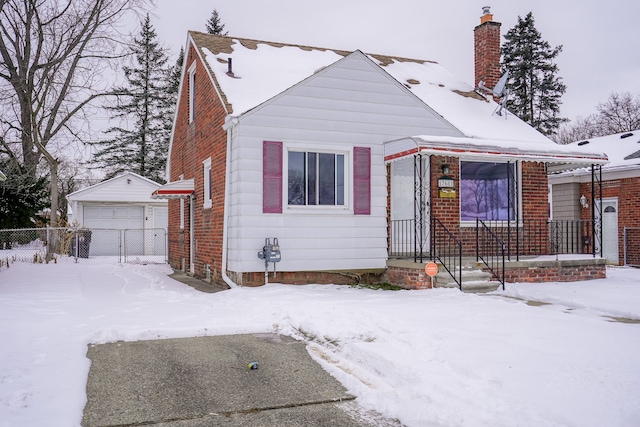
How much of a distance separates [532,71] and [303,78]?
98.6ft

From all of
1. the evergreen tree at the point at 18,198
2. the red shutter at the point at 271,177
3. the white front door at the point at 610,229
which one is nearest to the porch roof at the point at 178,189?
the red shutter at the point at 271,177

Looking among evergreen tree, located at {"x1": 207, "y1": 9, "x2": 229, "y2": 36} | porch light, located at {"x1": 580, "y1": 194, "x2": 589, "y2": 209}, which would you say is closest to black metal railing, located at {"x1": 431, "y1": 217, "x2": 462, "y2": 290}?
porch light, located at {"x1": 580, "y1": 194, "x2": 589, "y2": 209}

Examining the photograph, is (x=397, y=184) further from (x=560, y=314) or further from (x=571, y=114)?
(x=571, y=114)

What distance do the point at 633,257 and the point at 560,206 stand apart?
3233 mm

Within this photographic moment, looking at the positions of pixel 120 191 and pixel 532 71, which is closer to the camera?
pixel 120 191

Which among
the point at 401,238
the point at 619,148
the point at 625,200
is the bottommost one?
the point at 401,238

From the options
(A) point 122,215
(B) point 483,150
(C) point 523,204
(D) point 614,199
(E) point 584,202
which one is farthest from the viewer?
(A) point 122,215

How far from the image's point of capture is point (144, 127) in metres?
38.5

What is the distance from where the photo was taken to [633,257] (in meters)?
16.7

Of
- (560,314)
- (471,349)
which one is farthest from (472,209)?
(471,349)

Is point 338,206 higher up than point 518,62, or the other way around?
point 518,62

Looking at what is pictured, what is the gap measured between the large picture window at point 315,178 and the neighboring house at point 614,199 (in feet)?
27.1

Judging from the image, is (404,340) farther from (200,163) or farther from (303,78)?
(200,163)

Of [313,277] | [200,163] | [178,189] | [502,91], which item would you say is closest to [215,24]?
[178,189]
